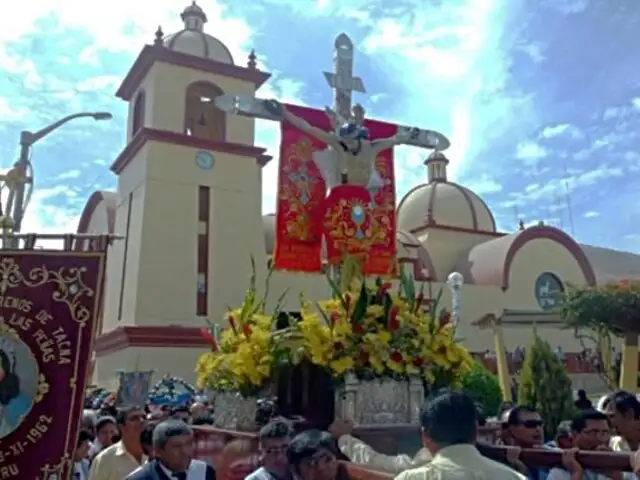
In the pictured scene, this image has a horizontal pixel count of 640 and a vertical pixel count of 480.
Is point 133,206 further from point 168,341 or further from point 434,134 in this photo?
A: point 434,134

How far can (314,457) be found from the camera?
283 centimetres

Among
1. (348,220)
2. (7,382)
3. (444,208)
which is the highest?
(444,208)

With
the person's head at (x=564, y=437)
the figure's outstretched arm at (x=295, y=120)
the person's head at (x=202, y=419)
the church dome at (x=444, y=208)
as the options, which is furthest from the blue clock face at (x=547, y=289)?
the person's head at (x=564, y=437)

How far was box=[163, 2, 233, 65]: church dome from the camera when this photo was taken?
1944 cm

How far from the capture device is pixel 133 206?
1889 centimetres

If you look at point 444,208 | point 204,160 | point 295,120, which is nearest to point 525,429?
point 295,120

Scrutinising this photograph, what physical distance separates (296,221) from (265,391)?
3050 mm

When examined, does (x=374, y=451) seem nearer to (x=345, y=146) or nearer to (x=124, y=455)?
(x=124, y=455)

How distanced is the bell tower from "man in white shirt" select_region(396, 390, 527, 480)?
15855 millimetres

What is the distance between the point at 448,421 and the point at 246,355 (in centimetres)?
259

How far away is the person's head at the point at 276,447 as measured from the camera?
10.6 ft

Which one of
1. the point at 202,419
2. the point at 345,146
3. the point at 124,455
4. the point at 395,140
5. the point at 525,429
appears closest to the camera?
the point at 525,429

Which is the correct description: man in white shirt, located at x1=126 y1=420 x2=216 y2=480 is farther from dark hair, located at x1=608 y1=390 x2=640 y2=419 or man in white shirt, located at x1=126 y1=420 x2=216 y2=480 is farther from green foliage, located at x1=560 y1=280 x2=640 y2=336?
green foliage, located at x1=560 y1=280 x2=640 y2=336

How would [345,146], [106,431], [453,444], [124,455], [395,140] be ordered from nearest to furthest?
[453,444]
[124,455]
[106,431]
[345,146]
[395,140]
